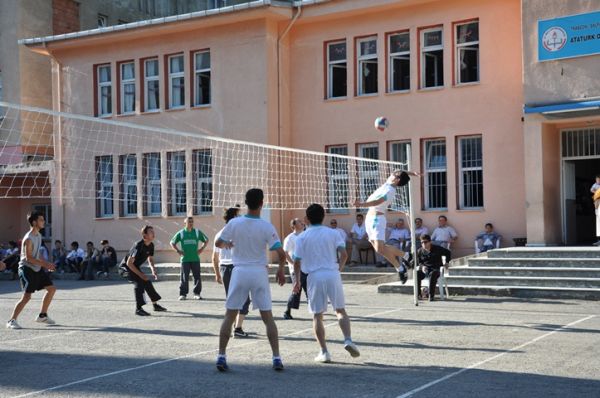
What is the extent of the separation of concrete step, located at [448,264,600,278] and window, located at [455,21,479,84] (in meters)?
6.79

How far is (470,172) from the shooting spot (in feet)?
81.1

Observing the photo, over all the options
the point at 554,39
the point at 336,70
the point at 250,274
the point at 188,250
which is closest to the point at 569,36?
the point at 554,39

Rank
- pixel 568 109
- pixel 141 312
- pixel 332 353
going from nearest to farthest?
pixel 332 353
pixel 141 312
pixel 568 109

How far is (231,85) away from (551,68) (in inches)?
404

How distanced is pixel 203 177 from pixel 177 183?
3.71ft

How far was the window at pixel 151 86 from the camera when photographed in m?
29.8

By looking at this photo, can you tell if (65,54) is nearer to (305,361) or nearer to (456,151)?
(456,151)

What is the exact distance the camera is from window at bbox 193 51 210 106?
93.6ft

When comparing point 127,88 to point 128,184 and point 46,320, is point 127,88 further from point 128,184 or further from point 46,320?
point 46,320

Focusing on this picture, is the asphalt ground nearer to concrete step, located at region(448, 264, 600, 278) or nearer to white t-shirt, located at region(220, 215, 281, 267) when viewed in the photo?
white t-shirt, located at region(220, 215, 281, 267)

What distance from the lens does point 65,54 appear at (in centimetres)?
3119

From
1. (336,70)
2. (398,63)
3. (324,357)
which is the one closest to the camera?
(324,357)

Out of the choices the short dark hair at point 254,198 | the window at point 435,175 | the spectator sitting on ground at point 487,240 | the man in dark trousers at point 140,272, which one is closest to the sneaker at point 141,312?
the man in dark trousers at point 140,272

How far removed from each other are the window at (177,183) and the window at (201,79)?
187 centimetres
